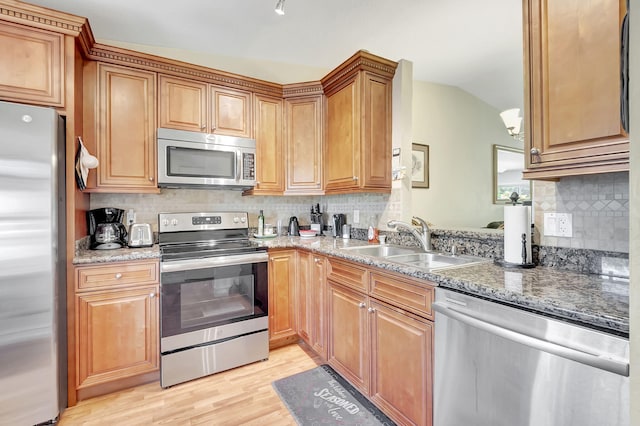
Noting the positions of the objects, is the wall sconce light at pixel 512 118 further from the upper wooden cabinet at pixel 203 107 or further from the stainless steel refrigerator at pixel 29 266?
the stainless steel refrigerator at pixel 29 266

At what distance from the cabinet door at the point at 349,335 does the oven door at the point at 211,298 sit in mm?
594

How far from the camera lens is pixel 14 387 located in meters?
1.60

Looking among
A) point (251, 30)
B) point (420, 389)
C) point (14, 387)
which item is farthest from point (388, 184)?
point (14, 387)

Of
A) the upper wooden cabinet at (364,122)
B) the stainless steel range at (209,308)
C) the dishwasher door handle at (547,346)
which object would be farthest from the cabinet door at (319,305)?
the dishwasher door handle at (547,346)

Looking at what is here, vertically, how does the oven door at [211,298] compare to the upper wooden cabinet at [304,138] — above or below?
below

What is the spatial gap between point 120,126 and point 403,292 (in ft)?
7.66

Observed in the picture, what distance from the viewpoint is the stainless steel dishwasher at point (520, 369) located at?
0.86 metres

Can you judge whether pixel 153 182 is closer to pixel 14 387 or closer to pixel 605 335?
pixel 14 387

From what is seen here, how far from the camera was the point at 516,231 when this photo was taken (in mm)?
1465

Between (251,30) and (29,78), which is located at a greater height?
(251,30)

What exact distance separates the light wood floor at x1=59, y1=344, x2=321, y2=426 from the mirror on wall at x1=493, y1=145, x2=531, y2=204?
3.74 metres

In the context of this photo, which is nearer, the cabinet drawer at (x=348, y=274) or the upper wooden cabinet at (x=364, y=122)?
the cabinet drawer at (x=348, y=274)

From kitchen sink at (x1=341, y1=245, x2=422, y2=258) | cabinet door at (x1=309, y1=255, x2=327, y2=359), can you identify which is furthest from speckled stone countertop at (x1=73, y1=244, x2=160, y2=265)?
kitchen sink at (x1=341, y1=245, x2=422, y2=258)

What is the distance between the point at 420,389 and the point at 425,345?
224mm
